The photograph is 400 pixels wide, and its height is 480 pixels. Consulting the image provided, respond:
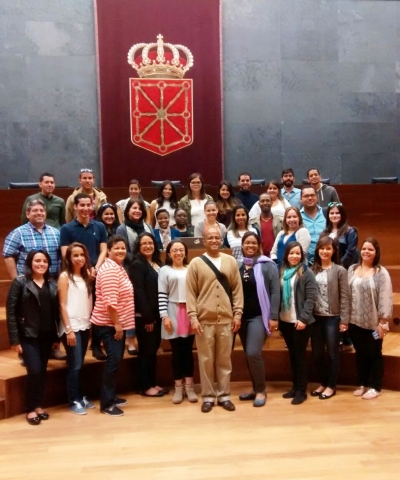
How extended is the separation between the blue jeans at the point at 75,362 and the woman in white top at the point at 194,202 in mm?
1724

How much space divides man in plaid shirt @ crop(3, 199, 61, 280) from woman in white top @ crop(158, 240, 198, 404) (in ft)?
3.00

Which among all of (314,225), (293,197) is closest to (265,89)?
(293,197)

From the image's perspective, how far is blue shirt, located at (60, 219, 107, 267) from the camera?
181 inches

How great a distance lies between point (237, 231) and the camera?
517cm

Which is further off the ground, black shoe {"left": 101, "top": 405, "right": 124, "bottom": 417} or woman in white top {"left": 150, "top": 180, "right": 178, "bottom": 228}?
woman in white top {"left": 150, "top": 180, "right": 178, "bottom": 228}

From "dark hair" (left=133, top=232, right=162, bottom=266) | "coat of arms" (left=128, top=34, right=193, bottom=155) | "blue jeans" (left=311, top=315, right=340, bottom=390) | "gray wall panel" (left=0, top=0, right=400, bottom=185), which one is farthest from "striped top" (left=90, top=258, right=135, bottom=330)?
"gray wall panel" (left=0, top=0, right=400, bottom=185)

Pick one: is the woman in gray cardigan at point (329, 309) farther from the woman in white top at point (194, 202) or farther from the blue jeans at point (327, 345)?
the woman in white top at point (194, 202)

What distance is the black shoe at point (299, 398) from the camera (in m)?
4.50

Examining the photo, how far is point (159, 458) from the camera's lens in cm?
355

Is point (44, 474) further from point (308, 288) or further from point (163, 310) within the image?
point (308, 288)

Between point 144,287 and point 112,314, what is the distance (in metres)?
0.37

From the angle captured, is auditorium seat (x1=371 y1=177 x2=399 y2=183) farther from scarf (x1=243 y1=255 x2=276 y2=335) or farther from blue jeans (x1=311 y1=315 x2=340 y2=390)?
scarf (x1=243 y1=255 x2=276 y2=335)

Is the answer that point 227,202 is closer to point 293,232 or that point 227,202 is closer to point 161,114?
point 293,232

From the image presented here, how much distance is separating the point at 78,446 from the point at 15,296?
113cm
